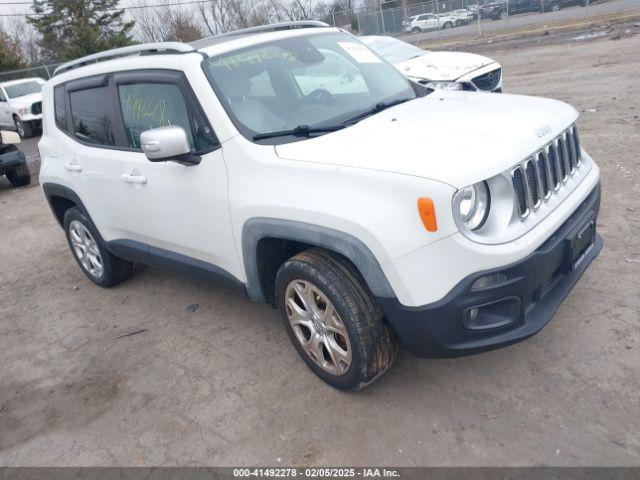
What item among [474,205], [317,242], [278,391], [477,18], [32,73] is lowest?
[278,391]

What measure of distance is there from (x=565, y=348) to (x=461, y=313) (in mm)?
1099

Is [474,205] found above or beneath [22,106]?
beneath

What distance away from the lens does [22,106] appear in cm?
1748

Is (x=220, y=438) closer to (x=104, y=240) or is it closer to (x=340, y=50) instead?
(x=104, y=240)

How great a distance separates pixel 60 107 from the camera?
4836 mm

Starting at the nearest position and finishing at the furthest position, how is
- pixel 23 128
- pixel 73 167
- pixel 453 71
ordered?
1. pixel 73 167
2. pixel 453 71
3. pixel 23 128

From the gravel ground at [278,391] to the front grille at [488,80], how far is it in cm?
325

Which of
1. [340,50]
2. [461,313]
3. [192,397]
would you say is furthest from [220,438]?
[340,50]

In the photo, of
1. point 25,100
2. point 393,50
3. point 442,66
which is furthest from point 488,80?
point 25,100

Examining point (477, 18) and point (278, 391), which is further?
point (477, 18)

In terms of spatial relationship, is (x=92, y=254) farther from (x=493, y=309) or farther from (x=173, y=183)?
(x=493, y=309)

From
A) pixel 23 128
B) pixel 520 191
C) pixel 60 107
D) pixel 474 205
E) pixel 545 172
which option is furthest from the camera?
pixel 23 128

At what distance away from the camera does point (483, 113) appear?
127 inches

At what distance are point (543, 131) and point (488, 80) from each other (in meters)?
5.42
